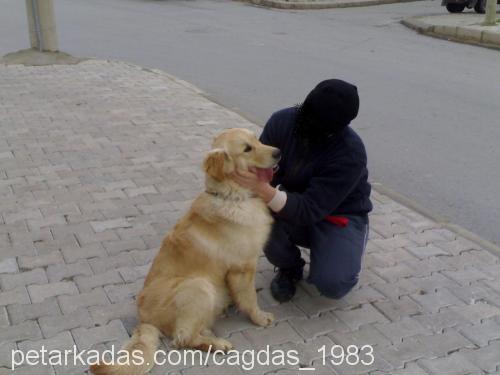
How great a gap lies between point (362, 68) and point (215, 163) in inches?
331

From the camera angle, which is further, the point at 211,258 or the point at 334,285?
the point at 334,285

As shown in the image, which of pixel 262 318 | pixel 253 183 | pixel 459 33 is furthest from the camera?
pixel 459 33

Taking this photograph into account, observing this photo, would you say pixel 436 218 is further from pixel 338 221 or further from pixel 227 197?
pixel 227 197

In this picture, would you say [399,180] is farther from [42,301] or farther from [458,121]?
[42,301]

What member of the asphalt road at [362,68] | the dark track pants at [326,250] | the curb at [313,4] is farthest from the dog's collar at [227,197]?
the curb at [313,4]

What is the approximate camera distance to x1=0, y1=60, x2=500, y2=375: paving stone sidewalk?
3441mm

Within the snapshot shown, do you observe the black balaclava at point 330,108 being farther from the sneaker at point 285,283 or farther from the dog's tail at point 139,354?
the dog's tail at point 139,354

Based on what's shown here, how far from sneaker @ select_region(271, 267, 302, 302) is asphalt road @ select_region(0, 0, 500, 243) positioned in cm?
184

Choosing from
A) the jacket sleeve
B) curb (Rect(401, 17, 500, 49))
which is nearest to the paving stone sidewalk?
the jacket sleeve

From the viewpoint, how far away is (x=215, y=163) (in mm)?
3268

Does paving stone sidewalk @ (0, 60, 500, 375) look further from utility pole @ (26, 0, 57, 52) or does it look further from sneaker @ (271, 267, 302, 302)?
utility pole @ (26, 0, 57, 52)

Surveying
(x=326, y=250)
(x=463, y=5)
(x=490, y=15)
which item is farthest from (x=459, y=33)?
(x=326, y=250)

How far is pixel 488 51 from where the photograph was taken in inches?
521

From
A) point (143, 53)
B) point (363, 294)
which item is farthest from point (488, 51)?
point (363, 294)
